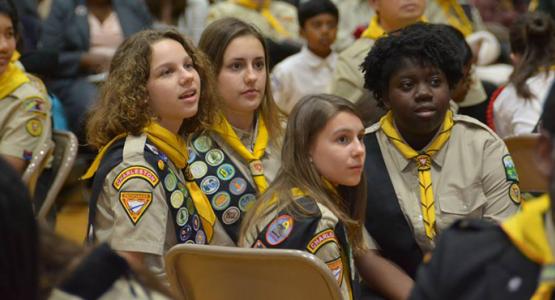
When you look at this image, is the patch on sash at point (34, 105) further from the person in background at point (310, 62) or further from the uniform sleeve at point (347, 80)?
the person in background at point (310, 62)

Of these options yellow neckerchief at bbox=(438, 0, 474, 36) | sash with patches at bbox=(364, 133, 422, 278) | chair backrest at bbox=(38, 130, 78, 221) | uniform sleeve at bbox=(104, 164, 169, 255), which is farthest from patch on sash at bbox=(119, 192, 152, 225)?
yellow neckerchief at bbox=(438, 0, 474, 36)

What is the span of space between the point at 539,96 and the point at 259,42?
1.32 m

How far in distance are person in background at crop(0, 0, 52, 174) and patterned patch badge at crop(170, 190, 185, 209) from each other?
39.0 inches

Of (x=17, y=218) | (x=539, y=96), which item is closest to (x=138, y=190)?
(x=17, y=218)

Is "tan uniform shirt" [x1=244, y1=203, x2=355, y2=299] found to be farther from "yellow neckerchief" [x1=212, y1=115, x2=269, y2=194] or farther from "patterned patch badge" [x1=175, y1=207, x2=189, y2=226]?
"yellow neckerchief" [x1=212, y1=115, x2=269, y2=194]

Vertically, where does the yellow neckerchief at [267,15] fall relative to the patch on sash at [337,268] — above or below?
below

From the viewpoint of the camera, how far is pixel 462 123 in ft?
9.48

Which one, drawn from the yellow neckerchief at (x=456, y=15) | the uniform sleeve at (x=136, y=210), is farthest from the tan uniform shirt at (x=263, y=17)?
the uniform sleeve at (x=136, y=210)

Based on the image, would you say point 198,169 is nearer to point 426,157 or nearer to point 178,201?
point 178,201

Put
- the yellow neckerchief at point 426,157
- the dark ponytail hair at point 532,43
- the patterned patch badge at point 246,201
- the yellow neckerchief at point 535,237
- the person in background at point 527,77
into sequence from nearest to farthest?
1. the yellow neckerchief at point 535,237
2. the yellow neckerchief at point 426,157
3. the patterned patch badge at point 246,201
4. the person in background at point 527,77
5. the dark ponytail hair at point 532,43

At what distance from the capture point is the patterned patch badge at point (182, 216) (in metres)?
2.68

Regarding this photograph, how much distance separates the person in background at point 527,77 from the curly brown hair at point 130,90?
145 cm

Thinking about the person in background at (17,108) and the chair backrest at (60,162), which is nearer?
the chair backrest at (60,162)

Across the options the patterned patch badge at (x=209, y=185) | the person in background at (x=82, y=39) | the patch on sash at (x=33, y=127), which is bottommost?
the person in background at (x=82, y=39)
